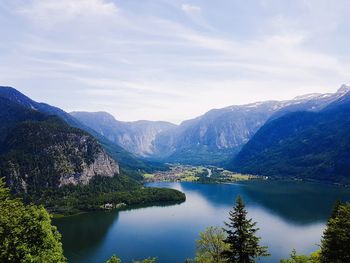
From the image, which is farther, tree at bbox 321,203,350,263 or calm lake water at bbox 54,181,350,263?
calm lake water at bbox 54,181,350,263

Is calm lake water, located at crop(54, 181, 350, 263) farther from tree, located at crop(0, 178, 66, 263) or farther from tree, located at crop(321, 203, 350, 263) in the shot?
tree, located at crop(0, 178, 66, 263)

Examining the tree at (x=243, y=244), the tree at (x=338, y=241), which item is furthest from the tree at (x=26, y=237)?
the tree at (x=338, y=241)

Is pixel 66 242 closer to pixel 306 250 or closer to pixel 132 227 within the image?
pixel 132 227

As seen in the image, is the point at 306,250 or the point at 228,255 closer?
the point at 228,255

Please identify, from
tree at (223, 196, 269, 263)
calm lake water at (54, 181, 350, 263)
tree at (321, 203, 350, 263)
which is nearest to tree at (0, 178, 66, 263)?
tree at (223, 196, 269, 263)

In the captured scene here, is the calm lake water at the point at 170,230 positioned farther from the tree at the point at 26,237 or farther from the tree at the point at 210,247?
the tree at the point at 26,237

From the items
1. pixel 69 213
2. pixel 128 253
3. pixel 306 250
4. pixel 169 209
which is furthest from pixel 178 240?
pixel 69 213
